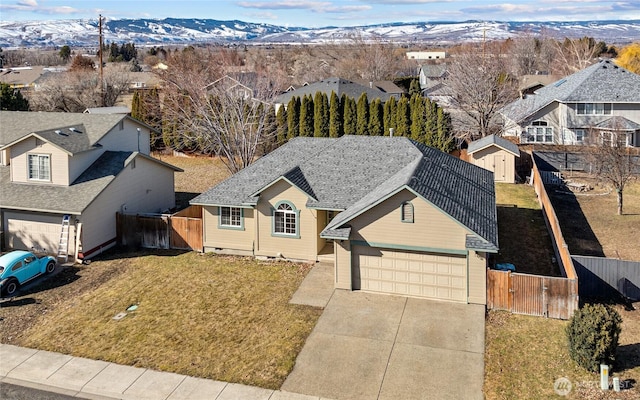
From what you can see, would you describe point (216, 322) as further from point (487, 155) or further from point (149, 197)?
point (487, 155)

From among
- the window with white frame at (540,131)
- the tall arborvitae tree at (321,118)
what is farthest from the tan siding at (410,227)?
the window with white frame at (540,131)

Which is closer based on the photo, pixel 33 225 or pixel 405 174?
pixel 405 174

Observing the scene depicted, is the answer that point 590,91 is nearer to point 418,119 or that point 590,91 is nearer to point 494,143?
point 494,143

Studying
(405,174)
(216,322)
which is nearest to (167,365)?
(216,322)

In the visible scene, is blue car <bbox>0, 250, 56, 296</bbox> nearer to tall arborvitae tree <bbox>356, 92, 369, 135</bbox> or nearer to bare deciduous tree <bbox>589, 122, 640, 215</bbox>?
bare deciduous tree <bbox>589, 122, 640, 215</bbox>

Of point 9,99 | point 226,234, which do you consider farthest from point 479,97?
point 9,99

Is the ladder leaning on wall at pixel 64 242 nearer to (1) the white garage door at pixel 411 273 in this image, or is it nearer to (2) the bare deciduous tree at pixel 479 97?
(1) the white garage door at pixel 411 273

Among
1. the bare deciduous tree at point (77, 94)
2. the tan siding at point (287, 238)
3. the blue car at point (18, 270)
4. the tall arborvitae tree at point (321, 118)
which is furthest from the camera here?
the bare deciduous tree at point (77, 94)
